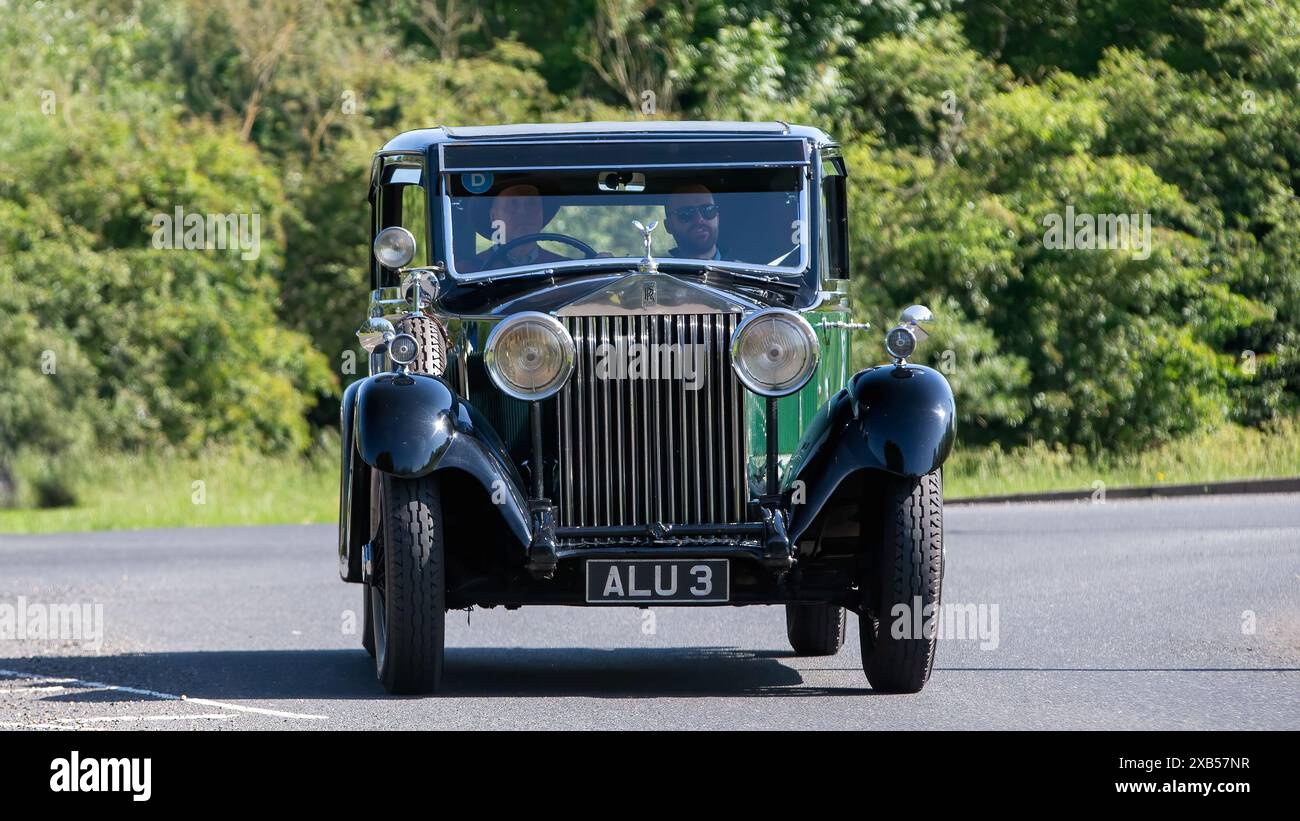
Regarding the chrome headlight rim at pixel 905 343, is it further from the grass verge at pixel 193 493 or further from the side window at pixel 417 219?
the grass verge at pixel 193 493

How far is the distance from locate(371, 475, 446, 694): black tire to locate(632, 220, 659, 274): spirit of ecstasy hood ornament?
4.44 ft

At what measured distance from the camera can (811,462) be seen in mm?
8289

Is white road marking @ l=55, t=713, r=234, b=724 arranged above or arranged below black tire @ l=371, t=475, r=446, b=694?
below

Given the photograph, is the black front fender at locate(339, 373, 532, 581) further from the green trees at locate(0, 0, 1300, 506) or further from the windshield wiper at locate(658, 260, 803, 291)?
the green trees at locate(0, 0, 1300, 506)

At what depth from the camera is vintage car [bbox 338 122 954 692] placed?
26.1ft

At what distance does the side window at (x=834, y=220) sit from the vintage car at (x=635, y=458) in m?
0.50

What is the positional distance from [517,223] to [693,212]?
0.80 meters

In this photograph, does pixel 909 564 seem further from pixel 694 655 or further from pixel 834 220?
pixel 694 655

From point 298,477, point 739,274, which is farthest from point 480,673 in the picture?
point 298,477

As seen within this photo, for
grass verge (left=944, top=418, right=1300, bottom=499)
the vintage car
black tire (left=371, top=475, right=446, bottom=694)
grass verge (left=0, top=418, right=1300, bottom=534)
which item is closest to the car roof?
the vintage car

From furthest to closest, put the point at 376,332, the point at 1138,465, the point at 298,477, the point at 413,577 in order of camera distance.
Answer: the point at 298,477
the point at 1138,465
the point at 376,332
the point at 413,577

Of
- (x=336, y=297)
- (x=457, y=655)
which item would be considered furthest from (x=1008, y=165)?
(x=457, y=655)

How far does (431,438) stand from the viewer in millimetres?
7938
